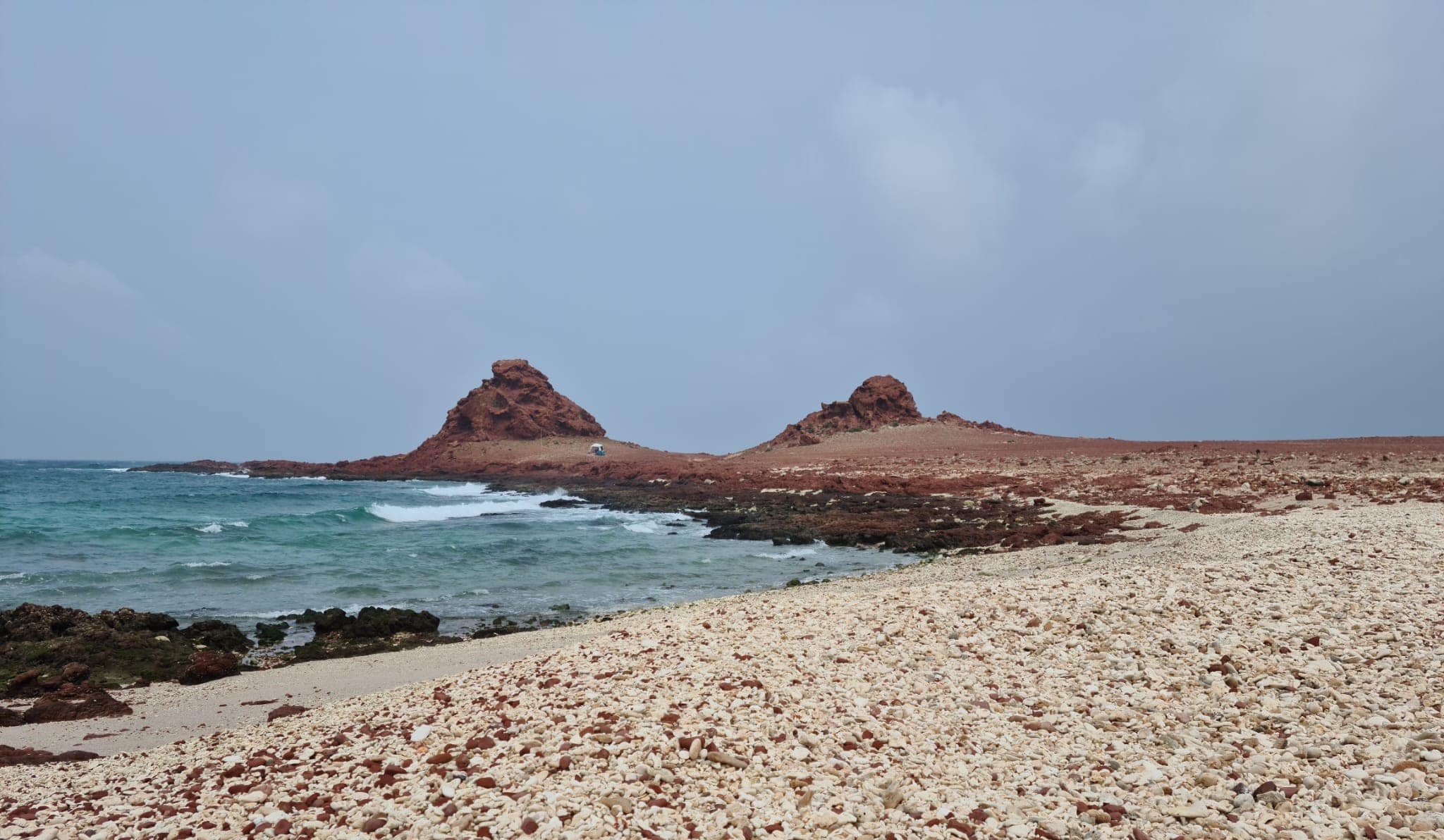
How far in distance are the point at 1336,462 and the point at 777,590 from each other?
2317 cm

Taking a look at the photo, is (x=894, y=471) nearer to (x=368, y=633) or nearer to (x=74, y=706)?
(x=368, y=633)

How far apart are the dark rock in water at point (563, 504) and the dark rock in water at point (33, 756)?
2833 cm

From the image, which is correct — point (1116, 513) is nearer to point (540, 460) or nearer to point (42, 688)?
point (42, 688)

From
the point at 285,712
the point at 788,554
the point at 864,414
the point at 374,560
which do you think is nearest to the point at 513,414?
the point at 864,414

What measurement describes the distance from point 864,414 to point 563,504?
31962 mm

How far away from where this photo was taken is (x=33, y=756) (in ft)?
21.1

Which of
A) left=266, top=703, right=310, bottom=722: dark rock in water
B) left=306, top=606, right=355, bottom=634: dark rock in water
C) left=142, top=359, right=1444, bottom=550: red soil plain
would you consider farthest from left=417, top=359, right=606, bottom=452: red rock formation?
left=266, top=703, right=310, bottom=722: dark rock in water

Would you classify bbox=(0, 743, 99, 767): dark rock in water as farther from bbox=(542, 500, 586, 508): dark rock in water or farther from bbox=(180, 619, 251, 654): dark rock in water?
bbox=(542, 500, 586, 508): dark rock in water

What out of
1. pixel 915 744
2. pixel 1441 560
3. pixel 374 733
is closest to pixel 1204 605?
pixel 1441 560

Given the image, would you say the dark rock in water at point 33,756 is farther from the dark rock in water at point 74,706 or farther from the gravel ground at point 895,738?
the dark rock in water at point 74,706

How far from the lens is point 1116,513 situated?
1681cm

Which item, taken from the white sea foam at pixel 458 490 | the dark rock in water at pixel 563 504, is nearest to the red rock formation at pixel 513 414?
the white sea foam at pixel 458 490

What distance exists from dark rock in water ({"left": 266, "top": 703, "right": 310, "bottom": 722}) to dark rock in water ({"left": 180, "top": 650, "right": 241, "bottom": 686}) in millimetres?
2370

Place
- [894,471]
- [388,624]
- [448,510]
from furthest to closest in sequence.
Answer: [894,471], [448,510], [388,624]
